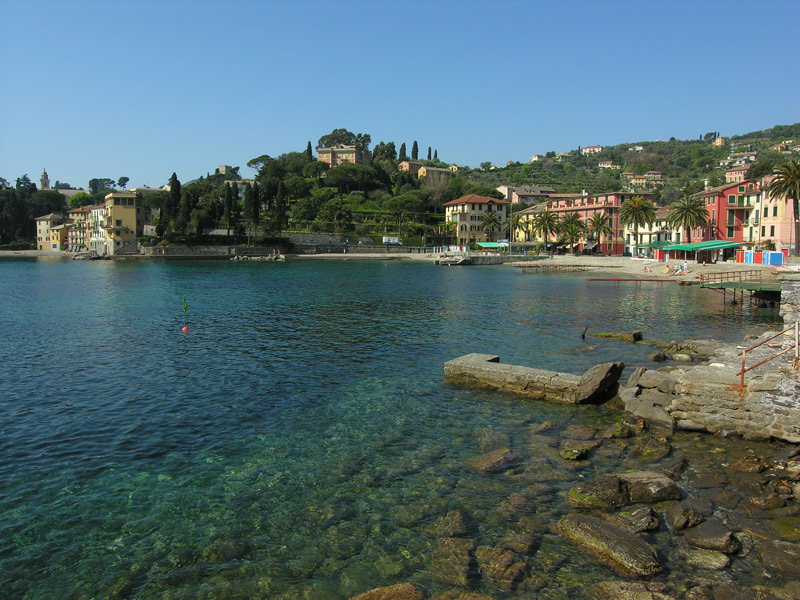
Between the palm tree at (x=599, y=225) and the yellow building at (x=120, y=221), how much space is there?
106341 millimetres

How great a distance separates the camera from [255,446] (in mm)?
13172

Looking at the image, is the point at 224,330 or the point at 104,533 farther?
the point at 224,330

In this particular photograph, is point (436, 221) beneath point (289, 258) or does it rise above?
above

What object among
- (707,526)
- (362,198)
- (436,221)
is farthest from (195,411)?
(362,198)

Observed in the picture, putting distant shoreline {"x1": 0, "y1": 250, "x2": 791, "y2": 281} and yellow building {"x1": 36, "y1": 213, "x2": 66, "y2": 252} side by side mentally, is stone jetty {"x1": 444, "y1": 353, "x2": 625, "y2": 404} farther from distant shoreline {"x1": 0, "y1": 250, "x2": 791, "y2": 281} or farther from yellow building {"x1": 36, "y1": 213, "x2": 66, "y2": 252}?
yellow building {"x1": 36, "y1": 213, "x2": 66, "y2": 252}

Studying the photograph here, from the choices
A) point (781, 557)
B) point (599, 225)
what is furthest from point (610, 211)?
point (781, 557)

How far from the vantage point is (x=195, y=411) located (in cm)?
1583

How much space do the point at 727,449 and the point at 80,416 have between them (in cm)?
1768

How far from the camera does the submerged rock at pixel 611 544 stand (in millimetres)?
8211

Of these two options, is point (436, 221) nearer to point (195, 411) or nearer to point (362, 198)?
point (362, 198)

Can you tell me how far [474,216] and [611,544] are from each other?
131584 mm

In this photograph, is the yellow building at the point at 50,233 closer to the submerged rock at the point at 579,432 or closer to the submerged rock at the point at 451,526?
the submerged rock at the point at 579,432

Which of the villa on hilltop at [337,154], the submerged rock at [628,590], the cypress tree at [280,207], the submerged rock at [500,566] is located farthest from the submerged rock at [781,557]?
the villa on hilltop at [337,154]

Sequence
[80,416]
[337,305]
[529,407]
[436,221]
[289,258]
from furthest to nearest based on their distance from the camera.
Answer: [436,221] < [289,258] < [337,305] < [529,407] < [80,416]
